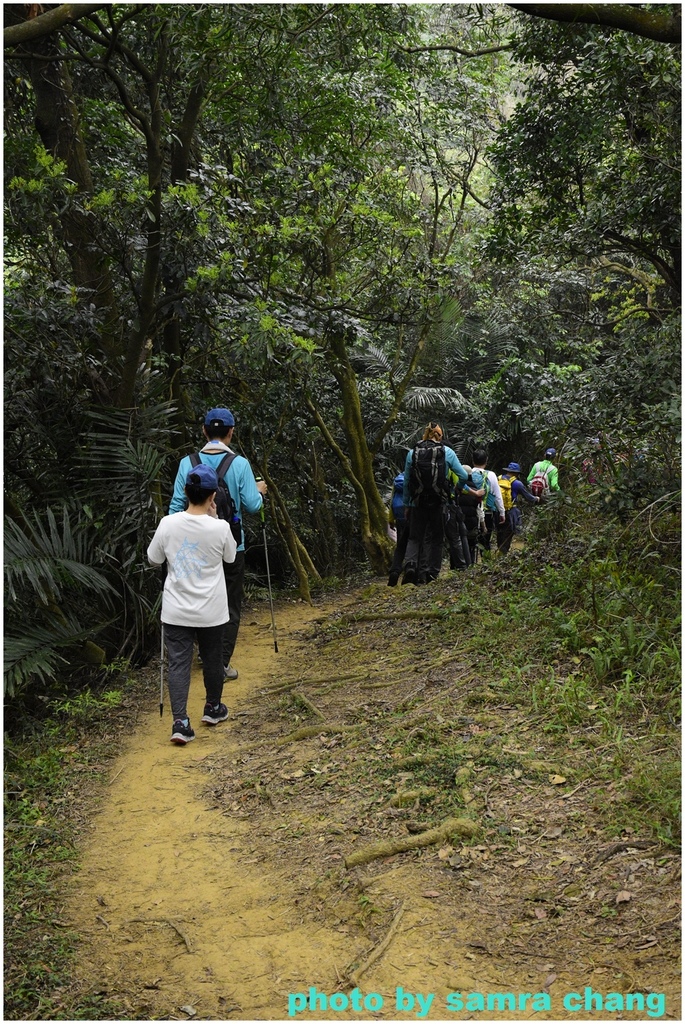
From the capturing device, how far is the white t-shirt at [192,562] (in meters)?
6.44

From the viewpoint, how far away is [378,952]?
4.13 m

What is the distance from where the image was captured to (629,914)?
4.16m

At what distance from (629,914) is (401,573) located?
7876 millimetres

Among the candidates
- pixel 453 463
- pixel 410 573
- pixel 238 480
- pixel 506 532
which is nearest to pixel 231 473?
pixel 238 480

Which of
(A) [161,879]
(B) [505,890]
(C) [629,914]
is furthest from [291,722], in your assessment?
(C) [629,914]

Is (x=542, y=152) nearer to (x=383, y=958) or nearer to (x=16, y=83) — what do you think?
(x=16, y=83)

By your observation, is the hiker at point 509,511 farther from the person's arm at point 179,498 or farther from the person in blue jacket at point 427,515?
the person's arm at point 179,498

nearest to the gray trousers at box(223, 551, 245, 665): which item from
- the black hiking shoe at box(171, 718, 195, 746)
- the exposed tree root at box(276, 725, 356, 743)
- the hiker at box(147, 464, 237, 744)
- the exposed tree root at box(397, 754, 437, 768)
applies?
the hiker at box(147, 464, 237, 744)

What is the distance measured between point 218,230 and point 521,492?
20.2 feet

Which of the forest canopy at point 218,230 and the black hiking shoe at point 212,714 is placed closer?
the black hiking shoe at point 212,714

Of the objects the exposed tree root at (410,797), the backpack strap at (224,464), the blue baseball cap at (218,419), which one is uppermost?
the blue baseball cap at (218,419)

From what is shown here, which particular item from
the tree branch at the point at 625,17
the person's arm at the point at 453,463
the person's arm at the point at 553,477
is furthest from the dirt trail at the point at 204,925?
the person's arm at the point at 553,477

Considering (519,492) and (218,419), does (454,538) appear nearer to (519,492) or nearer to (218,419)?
(519,492)

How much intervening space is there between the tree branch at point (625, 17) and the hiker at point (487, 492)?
23.1ft
